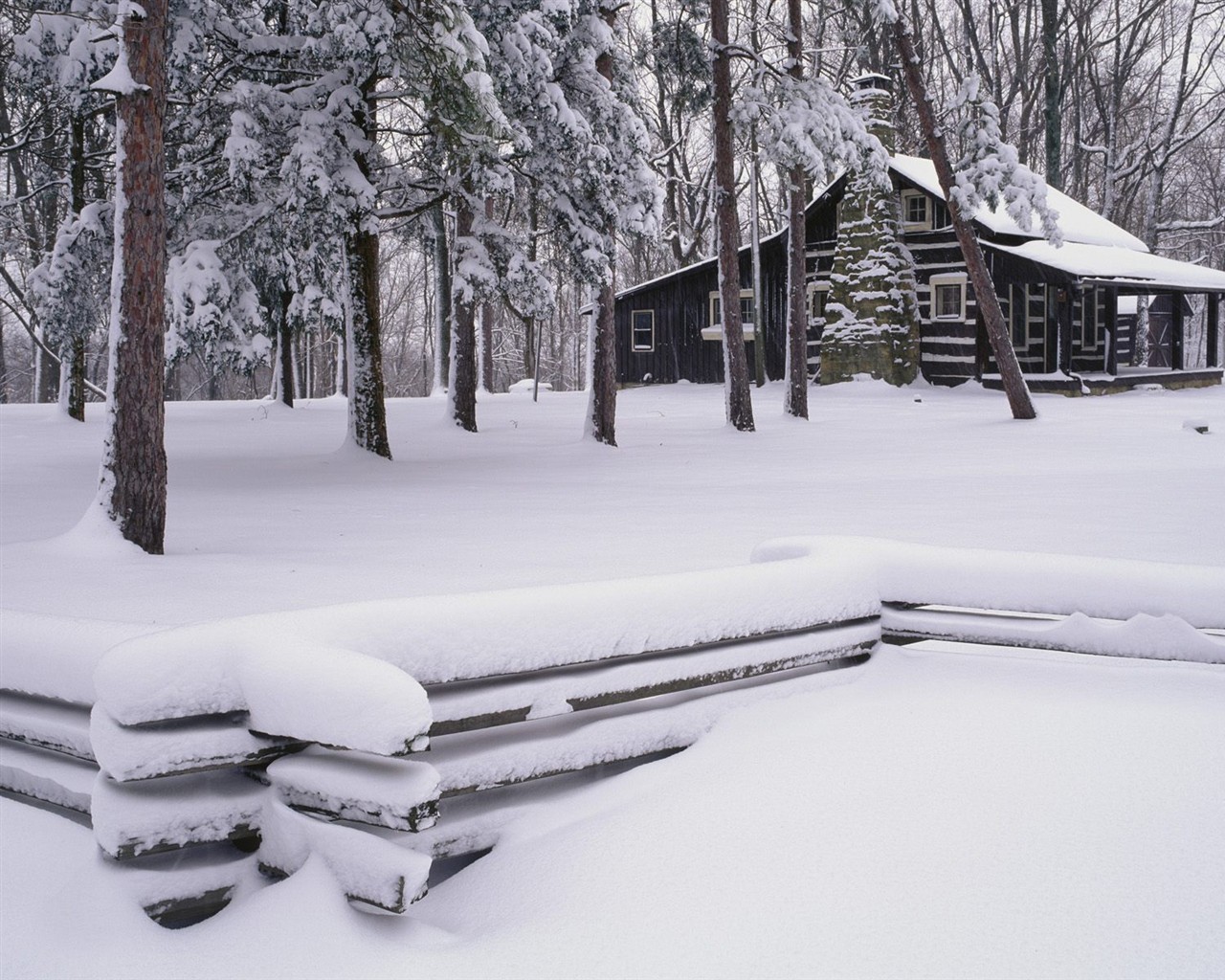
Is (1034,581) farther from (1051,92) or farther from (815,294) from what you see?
(1051,92)

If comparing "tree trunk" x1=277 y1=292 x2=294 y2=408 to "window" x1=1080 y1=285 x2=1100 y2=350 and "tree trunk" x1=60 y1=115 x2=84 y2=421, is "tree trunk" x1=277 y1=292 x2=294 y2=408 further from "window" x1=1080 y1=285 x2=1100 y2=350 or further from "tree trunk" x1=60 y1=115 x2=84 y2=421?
"window" x1=1080 y1=285 x2=1100 y2=350

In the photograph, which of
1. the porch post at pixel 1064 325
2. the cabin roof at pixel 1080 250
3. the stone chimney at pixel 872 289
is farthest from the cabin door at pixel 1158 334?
the stone chimney at pixel 872 289

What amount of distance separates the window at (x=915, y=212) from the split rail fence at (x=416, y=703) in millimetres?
27928

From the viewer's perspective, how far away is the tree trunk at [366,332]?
1430 centimetres

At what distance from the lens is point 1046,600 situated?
5137mm

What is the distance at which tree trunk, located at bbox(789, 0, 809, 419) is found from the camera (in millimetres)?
20359

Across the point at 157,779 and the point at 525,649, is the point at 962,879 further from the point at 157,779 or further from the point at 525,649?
the point at 157,779

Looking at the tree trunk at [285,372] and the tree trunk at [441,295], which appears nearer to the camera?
the tree trunk at [441,295]

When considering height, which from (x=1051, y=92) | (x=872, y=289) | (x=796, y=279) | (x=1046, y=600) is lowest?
(x=1046, y=600)

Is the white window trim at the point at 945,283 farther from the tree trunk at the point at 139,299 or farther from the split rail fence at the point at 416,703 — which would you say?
the split rail fence at the point at 416,703

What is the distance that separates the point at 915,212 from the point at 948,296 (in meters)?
2.73

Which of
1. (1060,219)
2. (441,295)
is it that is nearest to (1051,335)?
(1060,219)

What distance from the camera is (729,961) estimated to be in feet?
10.8

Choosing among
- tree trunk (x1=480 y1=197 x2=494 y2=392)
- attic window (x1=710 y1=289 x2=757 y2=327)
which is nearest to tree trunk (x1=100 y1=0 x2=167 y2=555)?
tree trunk (x1=480 y1=197 x2=494 y2=392)
